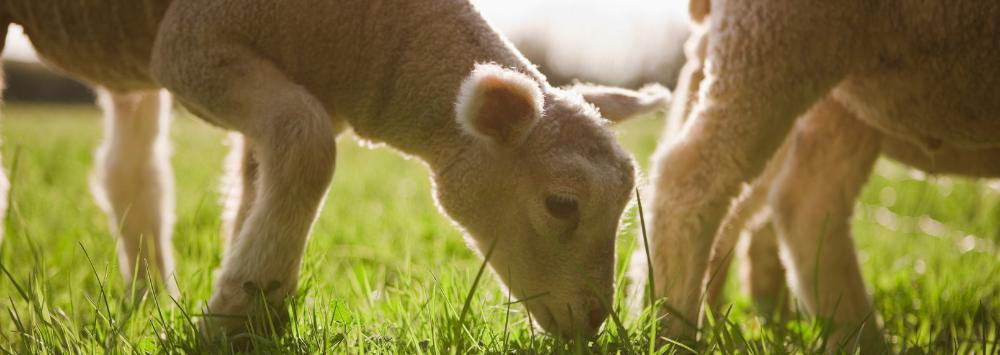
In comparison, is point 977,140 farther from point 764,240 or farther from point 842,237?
point 764,240

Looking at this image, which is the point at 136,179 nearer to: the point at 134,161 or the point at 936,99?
the point at 134,161

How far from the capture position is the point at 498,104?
7.80ft

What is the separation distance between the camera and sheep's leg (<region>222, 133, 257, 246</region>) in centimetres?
309

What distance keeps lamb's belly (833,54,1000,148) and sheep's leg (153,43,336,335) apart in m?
1.96

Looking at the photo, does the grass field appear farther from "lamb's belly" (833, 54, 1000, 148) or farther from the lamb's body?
"lamb's belly" (833, 54, 1000, 148)

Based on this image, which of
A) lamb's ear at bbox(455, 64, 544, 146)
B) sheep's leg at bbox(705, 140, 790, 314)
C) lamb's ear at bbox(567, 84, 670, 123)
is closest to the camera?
lamb's ear at bbox(455, 64, 544, 146)

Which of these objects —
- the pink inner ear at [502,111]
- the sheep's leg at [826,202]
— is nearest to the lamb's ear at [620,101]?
the pink inner ear at [502,111]

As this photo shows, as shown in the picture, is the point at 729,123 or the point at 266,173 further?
the point at 729,123

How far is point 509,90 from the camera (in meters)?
2.28

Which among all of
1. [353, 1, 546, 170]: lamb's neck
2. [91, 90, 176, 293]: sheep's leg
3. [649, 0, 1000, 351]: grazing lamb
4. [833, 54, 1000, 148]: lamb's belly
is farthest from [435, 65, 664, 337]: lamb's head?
[91, 90, 176, 293]: sheep's leg

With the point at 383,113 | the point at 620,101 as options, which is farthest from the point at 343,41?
the point at 620,101

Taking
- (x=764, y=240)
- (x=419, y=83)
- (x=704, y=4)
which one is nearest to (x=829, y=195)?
(x=764, y=240)

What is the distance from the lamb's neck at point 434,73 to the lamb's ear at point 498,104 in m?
0.22

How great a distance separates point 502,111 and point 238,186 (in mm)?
1352
